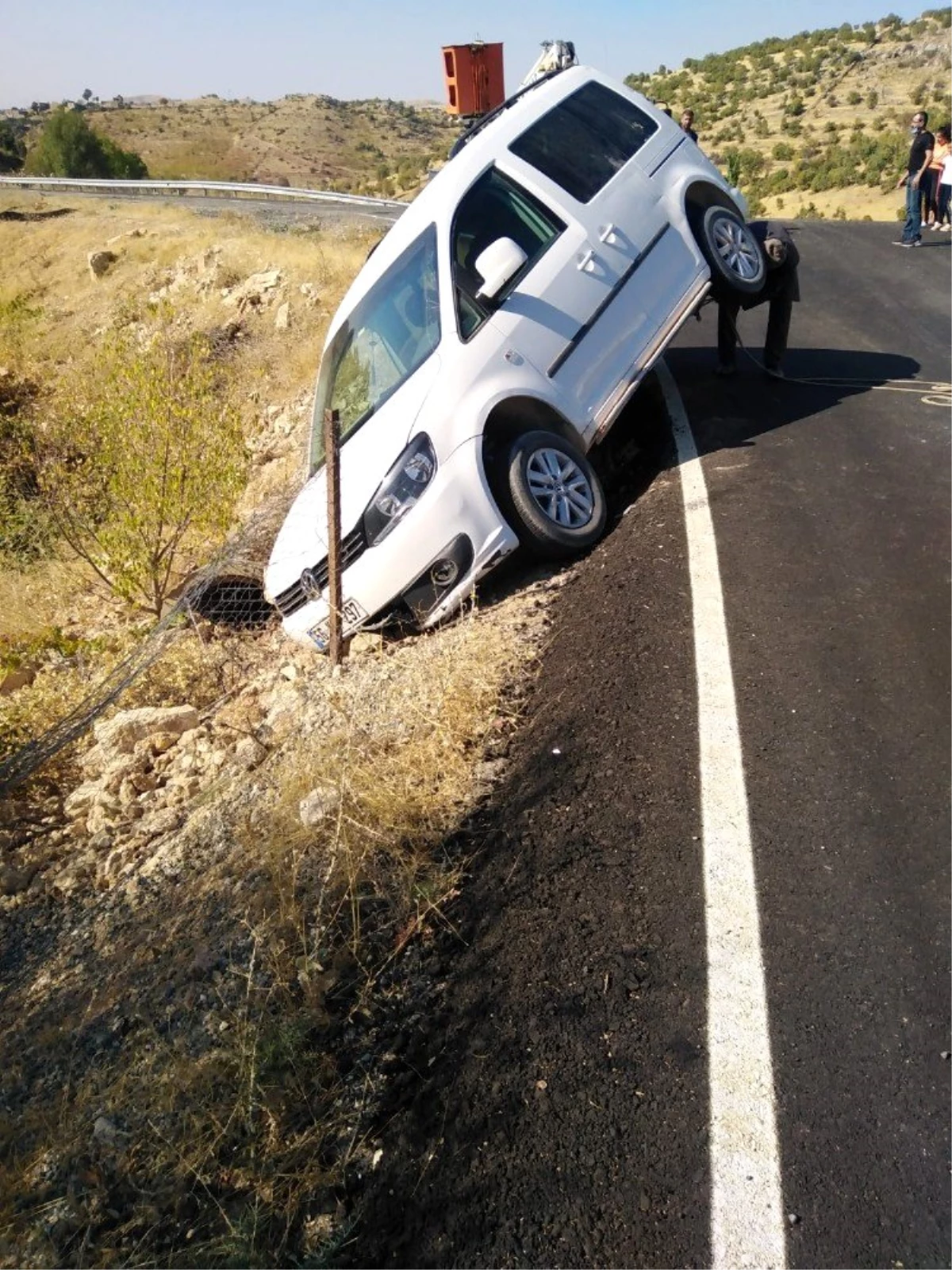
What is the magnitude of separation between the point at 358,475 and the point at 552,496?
1151mm

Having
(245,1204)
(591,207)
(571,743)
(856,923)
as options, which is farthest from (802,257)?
(245,1204)

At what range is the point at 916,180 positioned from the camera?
14.0 meters

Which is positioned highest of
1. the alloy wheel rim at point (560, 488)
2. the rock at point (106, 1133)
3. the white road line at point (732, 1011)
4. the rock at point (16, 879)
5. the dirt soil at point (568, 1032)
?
the alloy wheel rim at point (560, 488)

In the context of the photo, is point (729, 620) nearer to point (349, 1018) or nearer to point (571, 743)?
point (571, 743)

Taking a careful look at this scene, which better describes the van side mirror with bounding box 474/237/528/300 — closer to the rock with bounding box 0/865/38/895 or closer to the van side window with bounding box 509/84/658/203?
the van side window with bounding box 509/84/658/203

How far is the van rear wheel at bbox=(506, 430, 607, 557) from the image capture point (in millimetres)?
5992

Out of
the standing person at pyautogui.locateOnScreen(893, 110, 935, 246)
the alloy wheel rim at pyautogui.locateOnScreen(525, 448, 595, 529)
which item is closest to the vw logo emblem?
the alloy wheel rim at pyautogui.locateOnScreen(525, 448, 595, 529)

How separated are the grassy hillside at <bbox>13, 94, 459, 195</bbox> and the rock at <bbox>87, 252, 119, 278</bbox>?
2567cm

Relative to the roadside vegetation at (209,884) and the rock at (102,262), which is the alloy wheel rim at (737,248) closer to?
the roadside vegetation at (209,884)

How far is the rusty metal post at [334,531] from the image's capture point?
575cm

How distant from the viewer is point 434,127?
84.3 metres

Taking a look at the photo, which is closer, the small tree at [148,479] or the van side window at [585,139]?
the van side window at [585,139]

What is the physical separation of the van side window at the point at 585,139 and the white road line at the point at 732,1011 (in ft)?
12.2

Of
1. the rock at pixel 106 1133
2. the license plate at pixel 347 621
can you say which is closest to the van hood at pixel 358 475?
the license plate at pixel 347 621
